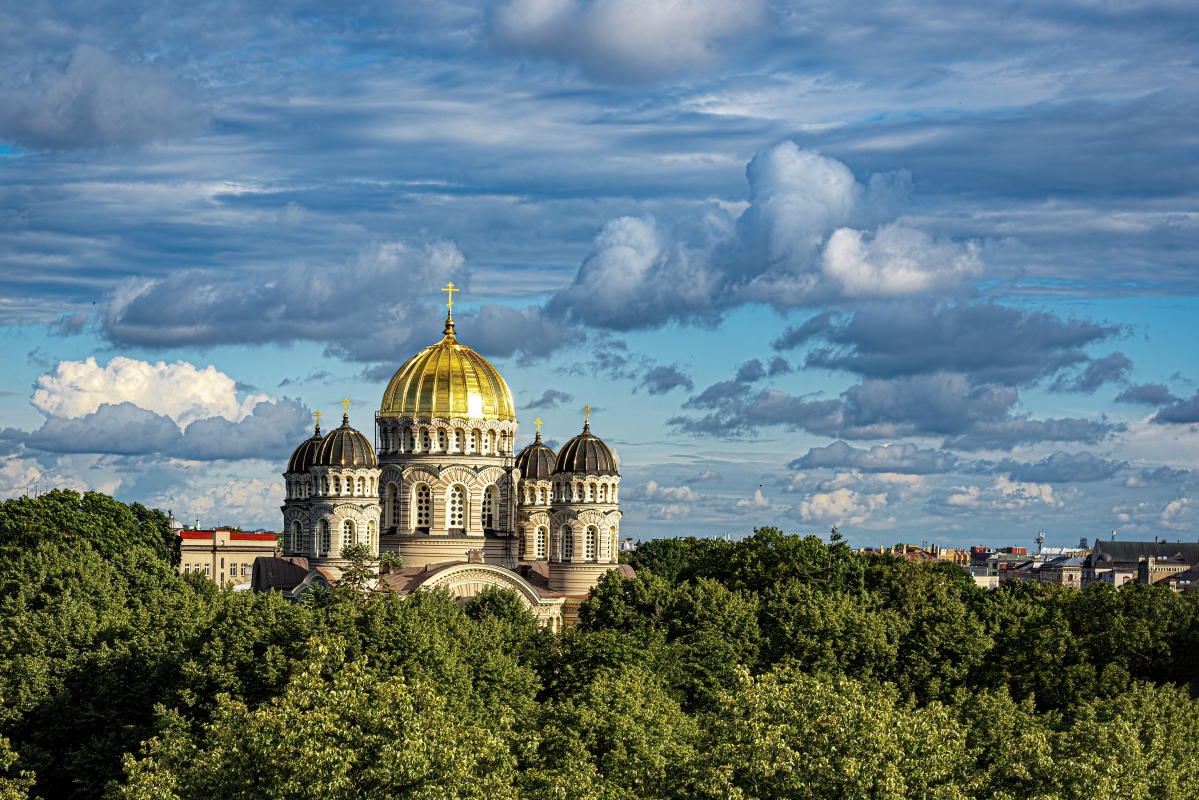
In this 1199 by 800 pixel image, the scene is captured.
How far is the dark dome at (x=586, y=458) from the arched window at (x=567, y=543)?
13.3ft

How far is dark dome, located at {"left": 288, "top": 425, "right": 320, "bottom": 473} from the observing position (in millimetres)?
108812

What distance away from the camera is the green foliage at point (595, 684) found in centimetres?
4544

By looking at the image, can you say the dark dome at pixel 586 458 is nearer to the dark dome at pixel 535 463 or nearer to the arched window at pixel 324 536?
the dark dome at pixel 535 463

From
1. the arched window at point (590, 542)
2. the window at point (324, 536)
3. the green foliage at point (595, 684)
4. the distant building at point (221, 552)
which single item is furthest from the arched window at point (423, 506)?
the distant building at point (221, 552)

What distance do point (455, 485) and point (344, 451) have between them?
895 centimetres

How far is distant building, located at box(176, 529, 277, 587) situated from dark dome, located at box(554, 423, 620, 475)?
251 feet

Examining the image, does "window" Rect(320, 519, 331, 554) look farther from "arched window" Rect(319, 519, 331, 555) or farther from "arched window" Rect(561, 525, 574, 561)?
"arched window" Rect(561, 525, 574, 561)

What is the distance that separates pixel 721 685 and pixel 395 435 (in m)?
38.5

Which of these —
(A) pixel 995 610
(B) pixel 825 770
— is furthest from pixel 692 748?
(A) pixel 995 610

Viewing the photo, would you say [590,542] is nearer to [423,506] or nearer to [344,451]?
[423,506]

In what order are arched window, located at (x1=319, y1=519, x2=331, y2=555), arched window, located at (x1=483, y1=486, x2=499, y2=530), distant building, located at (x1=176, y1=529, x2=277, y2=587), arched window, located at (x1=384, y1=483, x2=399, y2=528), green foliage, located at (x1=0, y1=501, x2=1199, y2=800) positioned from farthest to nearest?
distant building, located at (x1=176, y1=529, x2=277, y2=587), arched window, located at (x1=483, y1=486, x2=499, y2=530), arched window, located at (x1=384, y1=483, x2=399, y2=528), arched window, located at (x1=319, y1=519, x2=331, y2=555), green foliage, located at (x1=0, y1=501, x2=1199, y2=800)

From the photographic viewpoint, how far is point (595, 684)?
61.1 meters

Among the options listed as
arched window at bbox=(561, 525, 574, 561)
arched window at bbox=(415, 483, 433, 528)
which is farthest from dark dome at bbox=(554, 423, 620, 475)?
arched window at bbox=(415, 483, 433, 528)

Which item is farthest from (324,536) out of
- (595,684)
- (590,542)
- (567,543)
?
(595,684)
